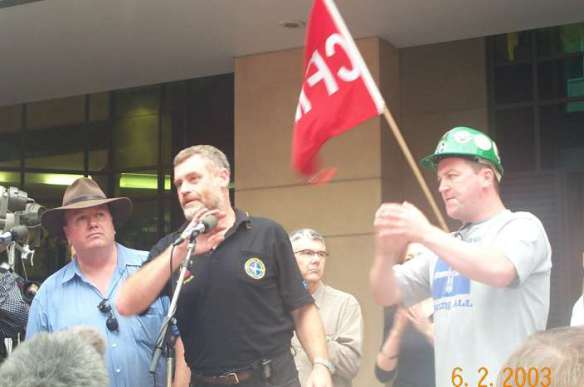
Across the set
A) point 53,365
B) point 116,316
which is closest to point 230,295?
point 116,316

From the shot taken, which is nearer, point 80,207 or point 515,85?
point 80,207

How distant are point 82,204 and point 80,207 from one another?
1.7 inches

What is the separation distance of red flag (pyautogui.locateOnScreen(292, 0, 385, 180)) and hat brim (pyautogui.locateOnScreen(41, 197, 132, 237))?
1294 mm

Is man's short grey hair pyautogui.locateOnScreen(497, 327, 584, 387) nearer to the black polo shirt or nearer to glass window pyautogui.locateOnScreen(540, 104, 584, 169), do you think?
the black polo shirt

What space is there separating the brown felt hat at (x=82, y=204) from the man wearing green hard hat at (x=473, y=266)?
6.64ft

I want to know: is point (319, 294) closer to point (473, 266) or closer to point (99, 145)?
point (473, 266)

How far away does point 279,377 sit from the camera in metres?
5.17

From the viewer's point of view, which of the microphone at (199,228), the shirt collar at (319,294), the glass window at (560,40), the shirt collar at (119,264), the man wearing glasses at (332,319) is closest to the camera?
the microphone at (199,228)

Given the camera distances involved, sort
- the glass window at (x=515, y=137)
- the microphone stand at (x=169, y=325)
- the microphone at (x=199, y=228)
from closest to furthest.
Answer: the microphone stand at (x=169, y=325), the microphone at (x=199, y=228), the glass window at (x=515, y=137)

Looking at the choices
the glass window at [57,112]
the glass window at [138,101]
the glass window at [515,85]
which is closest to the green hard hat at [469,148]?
the glass window at [515,85]

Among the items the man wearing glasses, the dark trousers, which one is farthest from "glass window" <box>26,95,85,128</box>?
the dark trousers

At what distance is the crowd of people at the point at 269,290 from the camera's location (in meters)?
4.44

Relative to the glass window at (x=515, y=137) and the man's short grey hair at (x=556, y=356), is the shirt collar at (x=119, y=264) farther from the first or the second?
the glass window at (x=515, y=137)

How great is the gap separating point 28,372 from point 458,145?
2.28 meters
